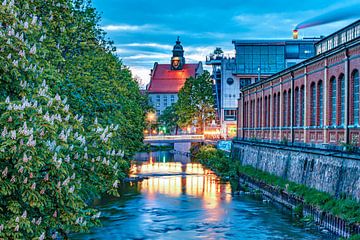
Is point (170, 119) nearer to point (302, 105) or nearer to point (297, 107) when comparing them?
point (297, 107)

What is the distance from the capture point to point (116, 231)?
93.8 feet

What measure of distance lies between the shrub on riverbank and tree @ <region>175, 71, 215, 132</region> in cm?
2867

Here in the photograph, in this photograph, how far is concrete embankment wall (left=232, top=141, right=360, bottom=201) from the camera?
26866mm

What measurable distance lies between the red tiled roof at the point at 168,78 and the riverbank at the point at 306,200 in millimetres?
110105

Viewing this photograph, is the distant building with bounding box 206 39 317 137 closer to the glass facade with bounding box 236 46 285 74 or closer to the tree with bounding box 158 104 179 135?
the glass facade with bounding box 236 46 285 74

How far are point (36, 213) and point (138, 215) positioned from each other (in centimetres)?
2042

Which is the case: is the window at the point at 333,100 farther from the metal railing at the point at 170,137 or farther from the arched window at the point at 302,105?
the metal railing at the point at 170,137

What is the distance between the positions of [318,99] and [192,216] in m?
10.8

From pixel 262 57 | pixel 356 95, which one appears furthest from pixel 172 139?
pixel 356 95

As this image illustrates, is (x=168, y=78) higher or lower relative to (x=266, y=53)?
higher

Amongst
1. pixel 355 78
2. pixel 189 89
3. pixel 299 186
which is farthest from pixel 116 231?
pixel 189 89

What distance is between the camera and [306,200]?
3125 centimetres

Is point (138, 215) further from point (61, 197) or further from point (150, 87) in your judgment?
point (150, 87)

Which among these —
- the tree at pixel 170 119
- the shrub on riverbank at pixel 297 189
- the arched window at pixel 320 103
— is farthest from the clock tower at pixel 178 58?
the arched window at pixel 320 103
